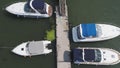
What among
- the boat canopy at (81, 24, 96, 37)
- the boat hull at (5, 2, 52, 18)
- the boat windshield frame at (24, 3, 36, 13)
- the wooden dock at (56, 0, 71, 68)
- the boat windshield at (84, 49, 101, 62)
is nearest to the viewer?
the boat windshield at (84, 49, 101, 62)

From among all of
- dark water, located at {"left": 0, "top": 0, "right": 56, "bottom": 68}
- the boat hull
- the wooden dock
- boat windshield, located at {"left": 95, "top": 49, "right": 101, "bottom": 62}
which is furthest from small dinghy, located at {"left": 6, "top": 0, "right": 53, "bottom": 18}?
boat windshield, located at {"left": 95, "top": 49, "right": 101, "bottom": 62}

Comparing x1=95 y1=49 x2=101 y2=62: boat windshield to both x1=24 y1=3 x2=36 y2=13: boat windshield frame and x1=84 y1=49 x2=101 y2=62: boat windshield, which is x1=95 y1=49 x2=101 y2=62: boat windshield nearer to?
x1=84 y1=49 x2=101 y2=62: boat windshield

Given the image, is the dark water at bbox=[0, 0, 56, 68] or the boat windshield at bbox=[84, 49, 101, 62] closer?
the boat windshield at bbox=[84, 49, 101, 62]

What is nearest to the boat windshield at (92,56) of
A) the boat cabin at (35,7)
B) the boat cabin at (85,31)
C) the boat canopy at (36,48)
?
the boat cabin at (85,31)

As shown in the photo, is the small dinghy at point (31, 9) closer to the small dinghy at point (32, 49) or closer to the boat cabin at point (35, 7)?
the boat cabin at point (35, 7)

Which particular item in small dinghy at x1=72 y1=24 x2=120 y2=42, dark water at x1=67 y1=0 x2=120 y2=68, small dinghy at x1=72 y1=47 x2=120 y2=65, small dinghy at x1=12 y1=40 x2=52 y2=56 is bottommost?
small dinghy at x1=72 y1=47 x2=120 y2=65

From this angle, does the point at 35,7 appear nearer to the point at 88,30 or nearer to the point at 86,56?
the point at 88,30

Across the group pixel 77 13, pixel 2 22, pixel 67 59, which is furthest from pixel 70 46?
pixel 2 22
